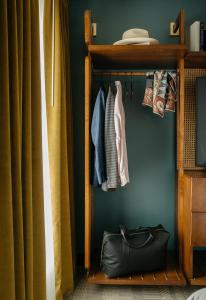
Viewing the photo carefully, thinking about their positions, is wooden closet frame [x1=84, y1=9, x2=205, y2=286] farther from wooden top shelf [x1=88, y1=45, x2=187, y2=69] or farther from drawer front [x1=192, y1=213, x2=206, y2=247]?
drawer front [x1=192, y1=213, x2=206, y2=247]

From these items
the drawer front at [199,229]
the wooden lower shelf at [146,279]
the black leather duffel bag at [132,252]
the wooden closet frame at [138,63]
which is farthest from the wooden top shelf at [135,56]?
the wooden lower shelf at [146,279]

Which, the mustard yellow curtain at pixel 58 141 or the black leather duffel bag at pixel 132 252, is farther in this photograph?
the black leather duffel bag at pixel 132 252

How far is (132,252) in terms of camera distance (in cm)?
220

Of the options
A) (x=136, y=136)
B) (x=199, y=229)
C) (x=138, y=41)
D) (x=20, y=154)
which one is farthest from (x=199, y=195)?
(x=20, y=154)

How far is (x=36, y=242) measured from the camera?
1.36 meters

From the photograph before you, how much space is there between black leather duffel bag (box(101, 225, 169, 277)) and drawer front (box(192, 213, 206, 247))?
23 centimetres

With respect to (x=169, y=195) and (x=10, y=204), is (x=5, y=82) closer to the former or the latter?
(x=10, y=204)

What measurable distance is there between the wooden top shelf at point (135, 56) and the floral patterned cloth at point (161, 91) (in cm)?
14

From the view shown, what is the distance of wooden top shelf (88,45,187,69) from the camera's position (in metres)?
2.16

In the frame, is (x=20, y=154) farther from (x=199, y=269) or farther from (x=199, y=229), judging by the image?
(x=199, y=269)

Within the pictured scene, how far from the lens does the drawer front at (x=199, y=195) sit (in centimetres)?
215

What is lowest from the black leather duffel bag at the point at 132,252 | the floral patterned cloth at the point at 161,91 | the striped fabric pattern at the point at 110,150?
the black leather duffel bag at the point at 132,252

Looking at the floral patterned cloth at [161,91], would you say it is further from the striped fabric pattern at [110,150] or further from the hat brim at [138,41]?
the striped fabric pattern at [110,150]

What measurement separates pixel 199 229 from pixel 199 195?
0.26 metres
